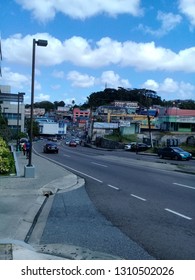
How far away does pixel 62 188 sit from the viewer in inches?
689

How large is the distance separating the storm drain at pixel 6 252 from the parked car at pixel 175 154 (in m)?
39.2

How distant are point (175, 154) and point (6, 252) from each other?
40562 millimetres

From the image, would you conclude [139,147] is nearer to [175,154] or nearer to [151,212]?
[175,154]

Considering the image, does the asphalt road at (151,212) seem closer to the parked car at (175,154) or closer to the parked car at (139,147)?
the parked car at (175,154)

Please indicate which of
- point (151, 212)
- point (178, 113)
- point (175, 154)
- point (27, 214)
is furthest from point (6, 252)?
point (178, 113)

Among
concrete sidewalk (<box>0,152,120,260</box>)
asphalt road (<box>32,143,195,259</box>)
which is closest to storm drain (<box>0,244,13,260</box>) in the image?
concrete sidewalk (<box>0,152,120,260</box>)

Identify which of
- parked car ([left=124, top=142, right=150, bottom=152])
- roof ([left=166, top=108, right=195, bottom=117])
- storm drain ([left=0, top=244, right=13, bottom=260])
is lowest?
parked car ([left=124, top=142, right=150, bottom=152])

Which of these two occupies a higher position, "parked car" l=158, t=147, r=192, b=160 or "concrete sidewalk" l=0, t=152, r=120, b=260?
"concrete sidewalk" l=0, t=152, r=120, b=260

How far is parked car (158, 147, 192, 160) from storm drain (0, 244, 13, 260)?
3918 centimetres

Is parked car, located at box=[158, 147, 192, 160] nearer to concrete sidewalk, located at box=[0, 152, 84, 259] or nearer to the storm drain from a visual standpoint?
concrete sidewalk, located at box=[0, 152, 84, 259]

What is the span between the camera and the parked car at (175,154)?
1801 inches

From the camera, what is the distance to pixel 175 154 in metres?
46.6

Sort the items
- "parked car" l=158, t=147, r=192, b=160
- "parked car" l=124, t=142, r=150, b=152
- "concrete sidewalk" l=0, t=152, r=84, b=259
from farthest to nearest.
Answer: "parked car" l=124, t=142, r=150, b=152, "parked car" l=158, t=147, r=192, b=160, "concrete sidewalk" l=0, t=152, r=84, b=259

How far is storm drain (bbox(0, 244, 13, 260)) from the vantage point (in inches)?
277
